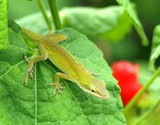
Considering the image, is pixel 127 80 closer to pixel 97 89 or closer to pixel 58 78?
pixel 97 89

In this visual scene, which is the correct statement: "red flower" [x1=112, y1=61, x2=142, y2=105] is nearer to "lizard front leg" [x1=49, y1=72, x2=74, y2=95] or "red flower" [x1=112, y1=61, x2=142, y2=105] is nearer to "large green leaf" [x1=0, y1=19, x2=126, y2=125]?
"lizard front leg" [x1=49, y1=72, x2=74, y2=95]

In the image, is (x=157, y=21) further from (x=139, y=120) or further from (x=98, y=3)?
(x=139, y=120)

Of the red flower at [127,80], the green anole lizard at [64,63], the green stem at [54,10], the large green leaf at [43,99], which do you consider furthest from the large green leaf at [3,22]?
the red flower at [127,80]

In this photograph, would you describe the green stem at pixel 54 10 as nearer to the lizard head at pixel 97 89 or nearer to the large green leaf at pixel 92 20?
the lizard head at pixel 97 89

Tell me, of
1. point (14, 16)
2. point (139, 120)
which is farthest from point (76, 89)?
point (14, 16)

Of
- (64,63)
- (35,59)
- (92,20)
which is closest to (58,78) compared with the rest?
(35,59)

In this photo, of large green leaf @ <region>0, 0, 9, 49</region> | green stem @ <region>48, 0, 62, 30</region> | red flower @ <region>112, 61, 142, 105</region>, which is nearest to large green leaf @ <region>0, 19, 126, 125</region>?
large green leaf @ <region>0, 0, 9, 49</region>

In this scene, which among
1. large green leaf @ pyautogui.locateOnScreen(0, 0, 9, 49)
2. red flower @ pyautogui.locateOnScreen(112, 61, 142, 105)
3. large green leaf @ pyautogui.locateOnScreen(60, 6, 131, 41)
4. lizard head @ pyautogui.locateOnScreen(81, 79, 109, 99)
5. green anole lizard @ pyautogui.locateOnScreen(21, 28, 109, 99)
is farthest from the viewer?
large green leaf @ pyautogui.locateOnScreen(60, 6, 131, 41)

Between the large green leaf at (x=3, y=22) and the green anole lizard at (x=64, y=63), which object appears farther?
the green anole lizard at (x=64, y=63)
